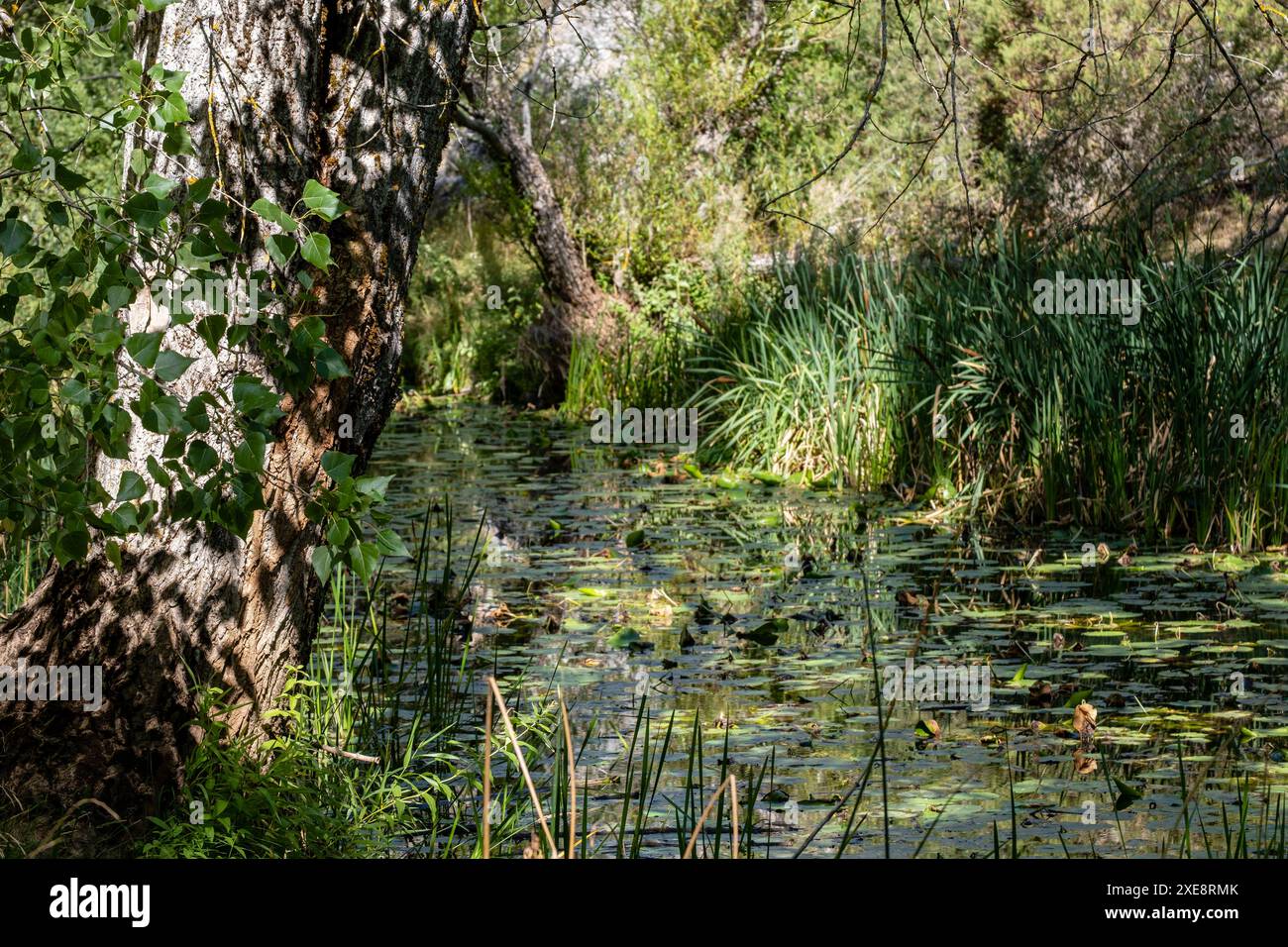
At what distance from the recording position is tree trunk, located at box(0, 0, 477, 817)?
13.3 ft

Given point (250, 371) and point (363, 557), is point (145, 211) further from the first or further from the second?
point (250, 371)

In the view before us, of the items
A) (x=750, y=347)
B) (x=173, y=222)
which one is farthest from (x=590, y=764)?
(x=750, y=347)

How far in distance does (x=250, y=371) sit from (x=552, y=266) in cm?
1352

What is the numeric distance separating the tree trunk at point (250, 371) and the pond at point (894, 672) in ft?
3.67

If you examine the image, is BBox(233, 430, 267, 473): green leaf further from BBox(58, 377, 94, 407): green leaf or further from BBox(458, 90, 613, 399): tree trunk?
BBox(458, 90, 613, 399): tree trunk

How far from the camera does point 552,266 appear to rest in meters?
17.5

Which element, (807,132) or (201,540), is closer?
(201,540)

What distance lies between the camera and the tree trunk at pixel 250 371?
4.06m

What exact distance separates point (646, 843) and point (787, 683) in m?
1.85

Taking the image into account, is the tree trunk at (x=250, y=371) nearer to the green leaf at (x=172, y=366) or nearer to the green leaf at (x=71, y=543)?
the green leaf at (x=71, y=543)

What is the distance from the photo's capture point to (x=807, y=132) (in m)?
24.5

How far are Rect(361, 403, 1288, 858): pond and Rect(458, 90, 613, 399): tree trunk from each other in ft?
23.0

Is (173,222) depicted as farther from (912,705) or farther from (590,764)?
(912,705)

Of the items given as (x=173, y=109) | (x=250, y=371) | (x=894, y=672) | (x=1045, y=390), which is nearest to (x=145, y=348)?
(x=173, y=109)
